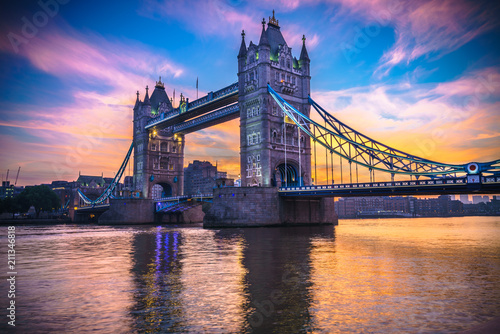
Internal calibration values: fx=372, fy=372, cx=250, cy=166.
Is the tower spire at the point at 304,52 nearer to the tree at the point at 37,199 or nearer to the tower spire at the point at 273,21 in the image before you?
the tower spire at the point at 273,21

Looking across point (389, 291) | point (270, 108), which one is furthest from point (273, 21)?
point (389, 291)

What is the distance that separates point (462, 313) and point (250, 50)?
166 ft

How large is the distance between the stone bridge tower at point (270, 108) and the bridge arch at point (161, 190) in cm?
3510

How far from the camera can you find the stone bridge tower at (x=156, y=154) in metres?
80.5

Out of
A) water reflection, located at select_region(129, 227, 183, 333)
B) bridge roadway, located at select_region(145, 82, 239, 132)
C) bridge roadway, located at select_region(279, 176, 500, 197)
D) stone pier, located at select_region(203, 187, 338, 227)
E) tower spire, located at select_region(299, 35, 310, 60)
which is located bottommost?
water reflection, located at select_region(129, 227, 183, 333)

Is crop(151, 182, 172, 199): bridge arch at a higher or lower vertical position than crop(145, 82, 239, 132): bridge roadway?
lower

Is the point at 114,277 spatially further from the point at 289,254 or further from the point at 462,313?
the point at 462,313

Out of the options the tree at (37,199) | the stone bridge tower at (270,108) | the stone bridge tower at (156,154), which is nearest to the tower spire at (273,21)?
the stone bridge tower at (270,108)

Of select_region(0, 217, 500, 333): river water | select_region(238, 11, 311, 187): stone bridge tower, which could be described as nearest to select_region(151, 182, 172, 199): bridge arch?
select_region(238, 11, 311, 187): stone bridge tower

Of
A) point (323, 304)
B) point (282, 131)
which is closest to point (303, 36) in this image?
point (282, 131)

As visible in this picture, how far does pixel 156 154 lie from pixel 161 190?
941 centimetres

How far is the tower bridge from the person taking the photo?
36500 mm

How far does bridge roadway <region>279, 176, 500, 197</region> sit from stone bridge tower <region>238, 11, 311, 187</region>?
7419mm

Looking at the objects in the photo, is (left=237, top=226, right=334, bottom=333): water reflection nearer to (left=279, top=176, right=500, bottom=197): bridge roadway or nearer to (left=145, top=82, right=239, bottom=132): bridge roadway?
(left=279, top=176, right=500, bottom=197): bridge roadway
